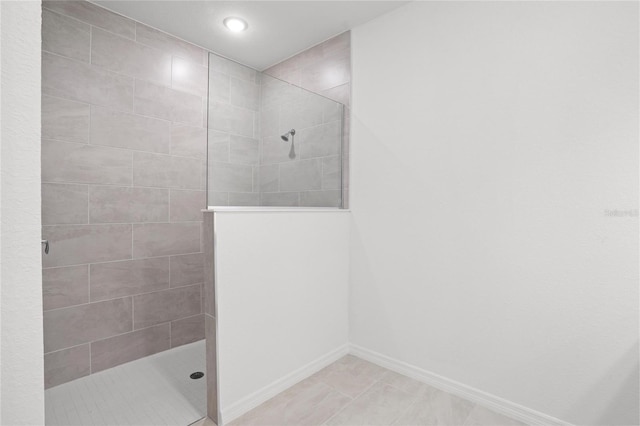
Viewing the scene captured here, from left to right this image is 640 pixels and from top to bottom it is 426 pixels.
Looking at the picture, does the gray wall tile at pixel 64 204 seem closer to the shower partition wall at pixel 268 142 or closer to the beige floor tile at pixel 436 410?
the shower partition wall at pixel 268 142

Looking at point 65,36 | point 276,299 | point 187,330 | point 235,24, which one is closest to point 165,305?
point 187,330

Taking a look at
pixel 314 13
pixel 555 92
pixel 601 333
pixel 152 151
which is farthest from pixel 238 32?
pixel 601 333

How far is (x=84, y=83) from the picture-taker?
205cm

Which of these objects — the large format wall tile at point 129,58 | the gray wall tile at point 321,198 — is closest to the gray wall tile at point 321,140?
the gray wall tile at point 321,198

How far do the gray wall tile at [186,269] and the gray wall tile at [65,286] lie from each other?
0.56m

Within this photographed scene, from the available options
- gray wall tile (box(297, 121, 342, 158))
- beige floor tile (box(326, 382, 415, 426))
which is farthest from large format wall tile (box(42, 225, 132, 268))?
beige floor tile (box(326, 382, 415, 426))

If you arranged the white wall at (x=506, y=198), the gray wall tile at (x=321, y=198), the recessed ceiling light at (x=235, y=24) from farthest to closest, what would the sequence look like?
the recessed ceiling light at (x=235, y=24)
the gray wall tile at (x=321, y=198)
the white wall at (x=506, y=198)

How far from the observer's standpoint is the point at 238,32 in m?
2.45

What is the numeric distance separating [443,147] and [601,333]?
1188mm

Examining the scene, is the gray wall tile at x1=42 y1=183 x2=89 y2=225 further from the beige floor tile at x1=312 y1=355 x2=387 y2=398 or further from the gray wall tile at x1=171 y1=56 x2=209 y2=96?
the beige floor tile at x1=312 y1=355 x2=387 y2=398

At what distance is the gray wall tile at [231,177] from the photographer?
1.69 metres

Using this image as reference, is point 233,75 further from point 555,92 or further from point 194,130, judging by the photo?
point 555,92

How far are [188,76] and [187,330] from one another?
2.02 m

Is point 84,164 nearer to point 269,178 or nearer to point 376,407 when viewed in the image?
point 269,178
